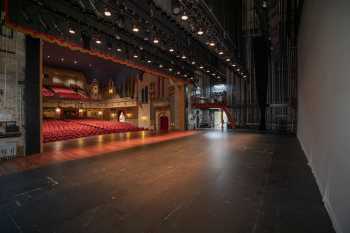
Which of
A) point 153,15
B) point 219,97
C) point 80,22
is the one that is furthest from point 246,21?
point 80,22

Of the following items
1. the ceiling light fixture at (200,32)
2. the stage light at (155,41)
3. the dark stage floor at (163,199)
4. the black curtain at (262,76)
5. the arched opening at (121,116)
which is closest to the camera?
the dark stage floor at (163,199)

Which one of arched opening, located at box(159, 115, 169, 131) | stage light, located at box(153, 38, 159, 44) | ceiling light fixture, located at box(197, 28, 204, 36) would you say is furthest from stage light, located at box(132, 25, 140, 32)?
arched opening, located at box(159, 115, 169, 131)

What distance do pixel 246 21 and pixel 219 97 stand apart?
23.8 feet

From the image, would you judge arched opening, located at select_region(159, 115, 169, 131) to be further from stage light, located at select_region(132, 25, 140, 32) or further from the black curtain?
stage light, located at select_region(132, 25, 140, 32)

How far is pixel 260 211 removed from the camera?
2496 millimetres

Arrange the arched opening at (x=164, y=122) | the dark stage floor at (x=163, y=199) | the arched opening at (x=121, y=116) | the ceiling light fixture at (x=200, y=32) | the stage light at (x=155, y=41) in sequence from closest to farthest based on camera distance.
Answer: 1. the dark stage floor at (x=163, y=199)
2. the ceiling light fixture at (x=200, y=32)
3. the stage light at (x=155, y=41)
4. the arched opening at (x=164, y=122)
5. the arched opening at (x=121, y=116)

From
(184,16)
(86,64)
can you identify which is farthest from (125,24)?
(86,64)

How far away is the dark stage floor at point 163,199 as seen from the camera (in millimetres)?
2189

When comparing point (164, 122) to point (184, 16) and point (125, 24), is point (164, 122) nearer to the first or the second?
point (125, 24)

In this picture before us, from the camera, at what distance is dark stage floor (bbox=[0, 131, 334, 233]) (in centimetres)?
219

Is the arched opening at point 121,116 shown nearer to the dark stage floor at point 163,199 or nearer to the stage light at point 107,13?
the stage light at point 107,13

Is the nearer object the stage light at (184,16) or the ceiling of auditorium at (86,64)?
the stage light at (184,16)

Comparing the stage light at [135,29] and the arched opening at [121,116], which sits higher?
the stage light at [135,29]

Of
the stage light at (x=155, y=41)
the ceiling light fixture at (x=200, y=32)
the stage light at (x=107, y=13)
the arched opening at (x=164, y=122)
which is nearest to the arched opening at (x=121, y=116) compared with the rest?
the arched opening at (x=164, y=122)
